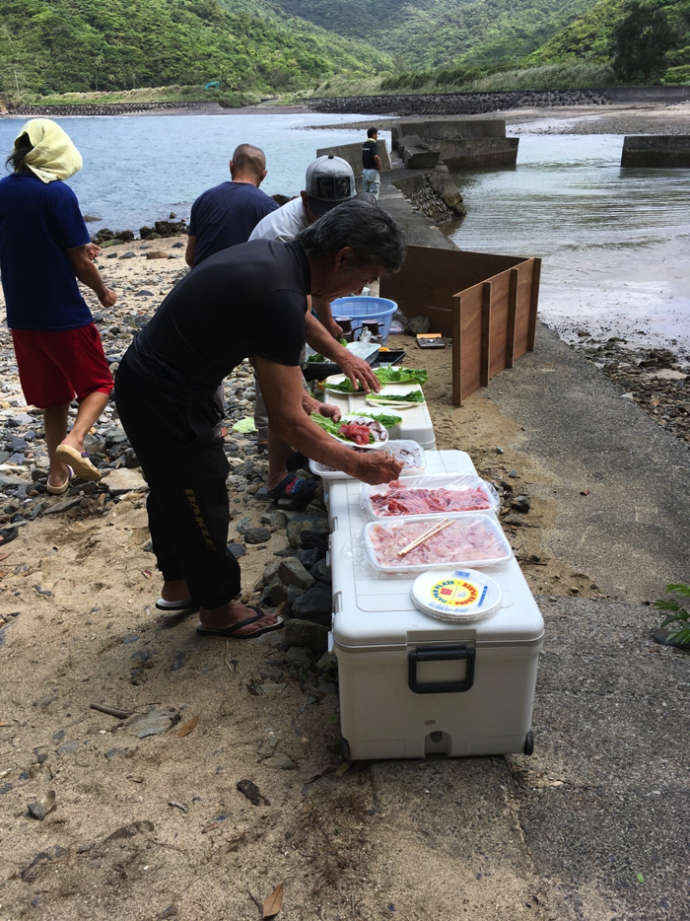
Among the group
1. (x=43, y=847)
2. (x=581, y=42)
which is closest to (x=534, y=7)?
(x=581, y=42)

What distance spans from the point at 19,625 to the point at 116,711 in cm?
92

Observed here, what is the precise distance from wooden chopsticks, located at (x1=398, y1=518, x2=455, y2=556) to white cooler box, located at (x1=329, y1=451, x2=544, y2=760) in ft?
0.40

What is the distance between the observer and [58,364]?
4.21m

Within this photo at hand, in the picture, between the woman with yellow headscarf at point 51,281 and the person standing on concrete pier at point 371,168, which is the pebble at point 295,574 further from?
the person standing on concrete pier at point 371,168

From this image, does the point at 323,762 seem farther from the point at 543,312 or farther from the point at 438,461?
the point at 543,312

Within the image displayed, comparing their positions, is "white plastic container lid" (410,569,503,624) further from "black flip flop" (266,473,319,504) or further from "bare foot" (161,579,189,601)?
"black flip flop" (266,473,319,504)

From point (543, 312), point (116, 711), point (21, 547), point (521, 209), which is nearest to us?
point (116, 711)

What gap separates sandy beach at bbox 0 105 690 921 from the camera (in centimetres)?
192

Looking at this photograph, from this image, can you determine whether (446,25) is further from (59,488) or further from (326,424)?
(326,424)

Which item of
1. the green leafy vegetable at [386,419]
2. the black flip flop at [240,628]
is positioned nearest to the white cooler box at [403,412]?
the green leafy vegetable at [386,419]

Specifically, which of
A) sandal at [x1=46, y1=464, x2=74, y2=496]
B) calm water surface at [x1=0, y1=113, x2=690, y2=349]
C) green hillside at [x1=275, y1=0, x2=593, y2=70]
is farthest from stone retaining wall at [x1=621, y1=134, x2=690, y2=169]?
green hillside at [x1=275, y1=0, x2=593, y2=70]

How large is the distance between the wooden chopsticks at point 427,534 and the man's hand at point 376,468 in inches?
9.3

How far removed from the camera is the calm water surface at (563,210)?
10461 millimetres

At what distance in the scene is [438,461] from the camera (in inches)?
122
